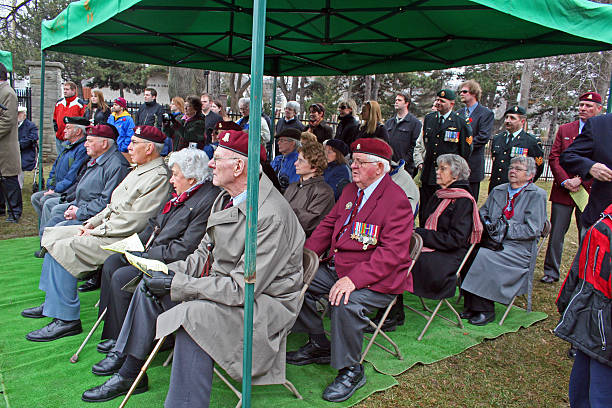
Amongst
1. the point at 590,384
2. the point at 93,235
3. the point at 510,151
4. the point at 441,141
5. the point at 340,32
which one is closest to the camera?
the point at 590,384

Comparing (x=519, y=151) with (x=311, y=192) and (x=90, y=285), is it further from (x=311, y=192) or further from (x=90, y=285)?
(x=90, y=285)

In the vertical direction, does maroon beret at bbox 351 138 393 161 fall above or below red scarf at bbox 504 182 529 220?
above

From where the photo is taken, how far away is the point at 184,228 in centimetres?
355

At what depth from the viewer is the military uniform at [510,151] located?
5.79 metres

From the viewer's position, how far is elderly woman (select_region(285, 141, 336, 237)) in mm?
4359

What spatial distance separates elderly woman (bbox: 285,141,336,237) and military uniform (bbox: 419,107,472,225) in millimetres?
1868

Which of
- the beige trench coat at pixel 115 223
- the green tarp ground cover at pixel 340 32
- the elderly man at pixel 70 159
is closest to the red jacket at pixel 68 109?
the green tarp ground cover at pixel 340 32

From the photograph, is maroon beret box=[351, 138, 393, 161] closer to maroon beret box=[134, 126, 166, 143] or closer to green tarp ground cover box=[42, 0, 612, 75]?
green tarp ground cover box=[42, 0, 612, 75]

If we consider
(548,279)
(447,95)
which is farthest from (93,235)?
(548,279)

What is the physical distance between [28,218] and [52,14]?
26698 millimetres

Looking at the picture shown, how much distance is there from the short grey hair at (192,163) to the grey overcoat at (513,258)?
276cm

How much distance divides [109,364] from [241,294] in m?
1.35

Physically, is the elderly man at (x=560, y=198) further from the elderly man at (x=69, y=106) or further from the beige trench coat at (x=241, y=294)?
the elderly man at (x=69, y=106)

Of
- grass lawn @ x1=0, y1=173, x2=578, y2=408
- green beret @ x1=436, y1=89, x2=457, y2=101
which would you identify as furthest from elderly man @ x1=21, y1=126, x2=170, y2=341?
green beret @ x1=436, y1=89, x2=457, y2=101
